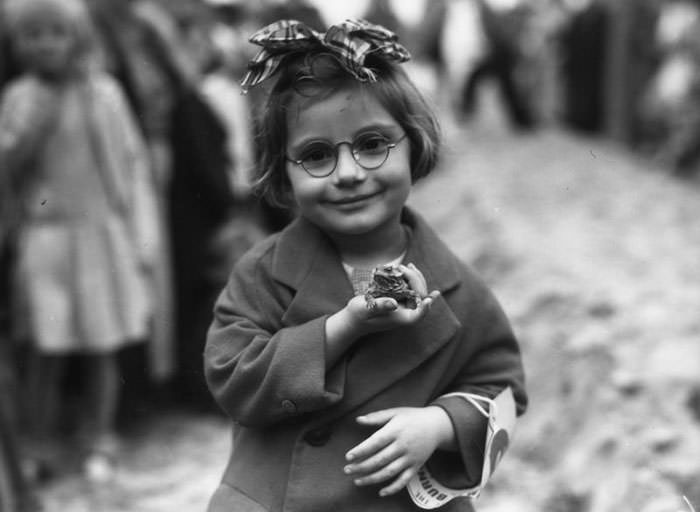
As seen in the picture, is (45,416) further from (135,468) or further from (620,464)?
(620,464)

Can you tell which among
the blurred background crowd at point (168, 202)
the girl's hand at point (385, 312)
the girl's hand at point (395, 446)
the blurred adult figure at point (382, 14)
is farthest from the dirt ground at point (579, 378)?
the blurred adult figure at point (382, 14)

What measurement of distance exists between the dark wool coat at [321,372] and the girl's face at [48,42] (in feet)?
7.07

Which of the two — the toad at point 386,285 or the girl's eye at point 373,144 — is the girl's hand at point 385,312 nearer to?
the toad at point 386,285

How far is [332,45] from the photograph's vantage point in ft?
6.21

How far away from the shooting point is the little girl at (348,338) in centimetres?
187

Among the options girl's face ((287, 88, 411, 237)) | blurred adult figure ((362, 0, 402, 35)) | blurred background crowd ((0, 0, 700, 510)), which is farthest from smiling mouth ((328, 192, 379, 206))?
blurred adult figure ((362, 0, 402, 35))

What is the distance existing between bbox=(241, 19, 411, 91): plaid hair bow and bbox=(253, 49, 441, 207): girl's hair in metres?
0.02

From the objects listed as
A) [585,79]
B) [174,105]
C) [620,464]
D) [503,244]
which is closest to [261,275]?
[620,464]

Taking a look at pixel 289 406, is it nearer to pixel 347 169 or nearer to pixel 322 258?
pixel 322 258

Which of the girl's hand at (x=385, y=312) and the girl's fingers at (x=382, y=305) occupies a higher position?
the girl's fingers at (x=382, y=305)

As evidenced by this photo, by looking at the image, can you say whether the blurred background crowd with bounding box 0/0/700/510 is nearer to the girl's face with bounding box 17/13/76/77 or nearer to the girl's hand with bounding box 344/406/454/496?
the girl's face with bounding box 17/13/76/77

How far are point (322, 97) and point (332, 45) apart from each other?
0.10 metres

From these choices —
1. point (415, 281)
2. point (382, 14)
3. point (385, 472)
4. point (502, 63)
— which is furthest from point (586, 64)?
point (385, 472)

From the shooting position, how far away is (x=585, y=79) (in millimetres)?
13664
